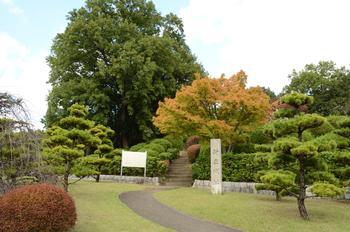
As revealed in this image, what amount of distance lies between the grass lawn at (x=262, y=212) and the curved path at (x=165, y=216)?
366 mm

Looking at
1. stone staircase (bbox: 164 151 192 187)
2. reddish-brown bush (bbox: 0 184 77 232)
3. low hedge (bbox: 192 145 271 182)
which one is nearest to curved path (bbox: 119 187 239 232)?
reddish-brown bush (bbox: 0 184 77 232)

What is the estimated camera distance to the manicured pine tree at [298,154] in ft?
29.3

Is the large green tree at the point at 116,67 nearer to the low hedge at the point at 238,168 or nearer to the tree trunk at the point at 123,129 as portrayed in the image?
the tree trunk at the point at 123,129

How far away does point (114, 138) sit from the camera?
28453 mm

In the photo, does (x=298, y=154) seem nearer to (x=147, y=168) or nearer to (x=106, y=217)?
(x=106, y=217)

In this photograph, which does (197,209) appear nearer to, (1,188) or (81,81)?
(1,188)

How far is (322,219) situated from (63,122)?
900 cm

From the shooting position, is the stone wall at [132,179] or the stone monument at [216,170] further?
the stone wall at [132,179]

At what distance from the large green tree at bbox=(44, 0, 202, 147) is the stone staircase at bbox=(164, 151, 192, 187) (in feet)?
12.1

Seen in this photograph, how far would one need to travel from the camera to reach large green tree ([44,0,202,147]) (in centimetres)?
2430

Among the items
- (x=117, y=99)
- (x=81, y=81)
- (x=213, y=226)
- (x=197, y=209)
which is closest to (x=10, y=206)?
(x=213, y=226)

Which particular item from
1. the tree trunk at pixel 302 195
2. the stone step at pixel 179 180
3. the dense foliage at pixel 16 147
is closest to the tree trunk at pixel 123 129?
the stone step at pixel 179 180

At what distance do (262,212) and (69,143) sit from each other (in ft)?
22.5

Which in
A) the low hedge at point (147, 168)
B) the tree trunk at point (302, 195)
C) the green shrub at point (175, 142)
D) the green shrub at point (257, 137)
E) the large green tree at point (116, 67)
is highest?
the large green tree at point (116, 67)
